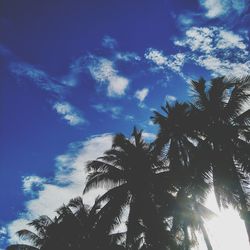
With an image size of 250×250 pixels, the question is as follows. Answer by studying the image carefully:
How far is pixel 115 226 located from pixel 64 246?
5.11 meters

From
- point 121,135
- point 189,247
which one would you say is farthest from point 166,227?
point 121,135

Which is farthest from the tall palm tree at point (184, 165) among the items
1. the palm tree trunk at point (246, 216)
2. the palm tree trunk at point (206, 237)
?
the palm tree trunk at point (246, 216)

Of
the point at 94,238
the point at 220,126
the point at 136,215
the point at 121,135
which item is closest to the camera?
the point at 220,126

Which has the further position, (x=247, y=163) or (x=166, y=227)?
(x=166, y=227)


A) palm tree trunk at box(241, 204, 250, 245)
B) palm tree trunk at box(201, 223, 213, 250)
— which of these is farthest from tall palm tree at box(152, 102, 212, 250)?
palm tree trunk at box(241, 204, 250, 245)

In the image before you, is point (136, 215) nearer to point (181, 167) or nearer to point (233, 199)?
point (181, 167)

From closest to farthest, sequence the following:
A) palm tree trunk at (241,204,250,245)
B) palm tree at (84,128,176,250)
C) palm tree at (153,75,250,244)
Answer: palm tree trunk at (241,204,250,245) < palm tree at (153,75,250,244) < palm tree at (84,128,176,250)

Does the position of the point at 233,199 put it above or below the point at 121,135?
below

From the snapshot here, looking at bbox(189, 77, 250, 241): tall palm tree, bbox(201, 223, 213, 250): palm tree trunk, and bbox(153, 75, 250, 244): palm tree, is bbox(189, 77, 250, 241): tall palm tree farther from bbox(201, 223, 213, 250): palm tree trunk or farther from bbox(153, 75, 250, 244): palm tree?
bbox(201, 223, 213, 250): palm tree trunk

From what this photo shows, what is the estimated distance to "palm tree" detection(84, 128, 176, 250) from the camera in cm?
1892

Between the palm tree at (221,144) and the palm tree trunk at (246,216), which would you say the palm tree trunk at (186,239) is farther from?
the palm tree trunk at (246,216)

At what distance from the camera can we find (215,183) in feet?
52.1

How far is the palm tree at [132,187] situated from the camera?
1892 cm

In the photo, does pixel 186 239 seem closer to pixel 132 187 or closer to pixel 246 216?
pixel 132 187
